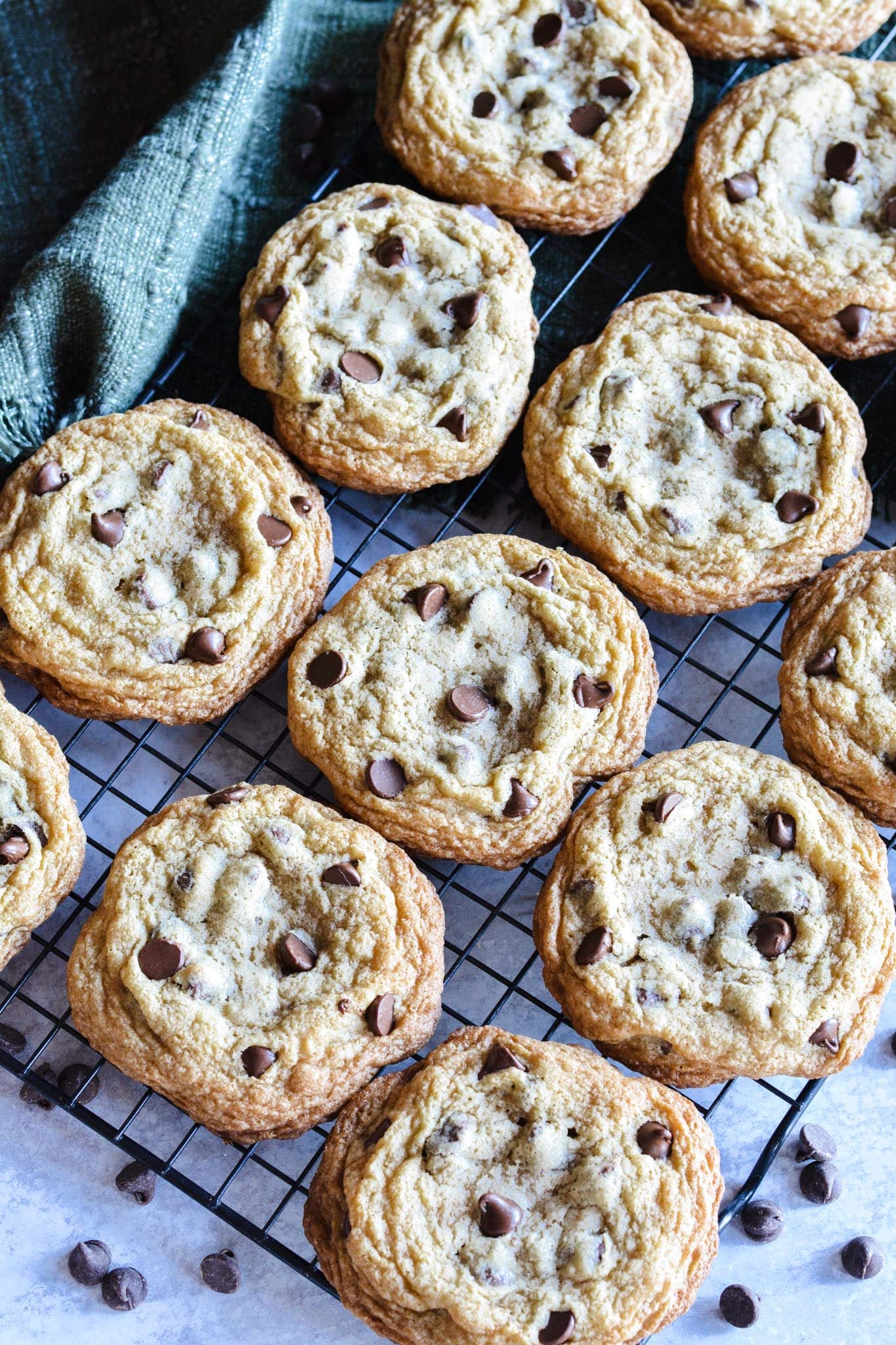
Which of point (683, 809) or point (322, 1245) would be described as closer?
point (322, 1245)

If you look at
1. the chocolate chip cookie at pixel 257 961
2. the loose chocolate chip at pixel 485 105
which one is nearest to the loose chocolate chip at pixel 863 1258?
the chocolate chip cookie at pixel 257 961

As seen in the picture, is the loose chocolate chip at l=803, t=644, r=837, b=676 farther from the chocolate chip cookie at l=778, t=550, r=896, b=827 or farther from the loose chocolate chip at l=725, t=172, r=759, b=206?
the loose chocolate chip at l=725, t=172, r=759, b=206

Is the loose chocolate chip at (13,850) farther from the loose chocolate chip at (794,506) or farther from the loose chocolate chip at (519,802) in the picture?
the loose chocolate chip at (794,506)

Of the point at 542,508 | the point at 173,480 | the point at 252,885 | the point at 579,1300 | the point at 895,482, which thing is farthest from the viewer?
the point at 895,482

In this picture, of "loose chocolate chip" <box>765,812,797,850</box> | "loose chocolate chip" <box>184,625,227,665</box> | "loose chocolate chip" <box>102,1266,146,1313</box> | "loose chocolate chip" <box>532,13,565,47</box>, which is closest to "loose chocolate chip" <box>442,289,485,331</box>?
"loose chocolate chip" <box>532,13,565,47</box>

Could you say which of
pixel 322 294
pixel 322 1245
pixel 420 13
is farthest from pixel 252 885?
pixel 420 13

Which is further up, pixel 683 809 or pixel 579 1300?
pixel 683 809

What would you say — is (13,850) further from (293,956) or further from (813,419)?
(813,419)

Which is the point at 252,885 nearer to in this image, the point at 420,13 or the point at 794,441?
the point at 794,441
